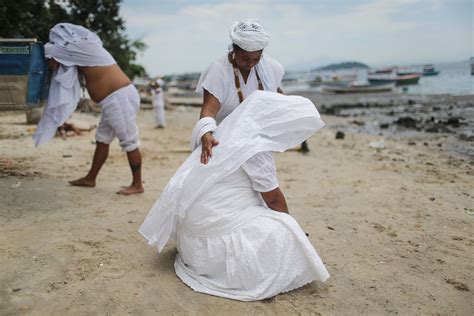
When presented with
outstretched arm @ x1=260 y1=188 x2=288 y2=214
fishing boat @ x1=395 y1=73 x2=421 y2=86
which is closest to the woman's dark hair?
outstretched arm @ x1=260 y1=188 x2=288 y2=214

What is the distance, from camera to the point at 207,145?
8.92 ft

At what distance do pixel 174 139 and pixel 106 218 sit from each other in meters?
5.98

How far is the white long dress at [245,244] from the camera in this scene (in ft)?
8.45

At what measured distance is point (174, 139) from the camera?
974 centimetres

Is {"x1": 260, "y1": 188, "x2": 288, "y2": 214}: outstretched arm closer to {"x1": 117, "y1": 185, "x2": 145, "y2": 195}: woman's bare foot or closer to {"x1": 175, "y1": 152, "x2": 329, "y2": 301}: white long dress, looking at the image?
{"x1": 175, "y1": 152, "x2": 329, "y2": 301}: white long dress

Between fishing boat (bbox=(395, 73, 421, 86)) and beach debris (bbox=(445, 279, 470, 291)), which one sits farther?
fishing boat (bbox=(395, 73, 421, 86))

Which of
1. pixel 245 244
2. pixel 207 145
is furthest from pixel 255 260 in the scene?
pixel 207 145

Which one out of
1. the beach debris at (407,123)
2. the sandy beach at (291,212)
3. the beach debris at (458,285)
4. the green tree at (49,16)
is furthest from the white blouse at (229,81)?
the beach debris at (407,123)

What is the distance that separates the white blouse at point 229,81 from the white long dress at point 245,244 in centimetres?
50

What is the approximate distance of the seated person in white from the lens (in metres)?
2.58

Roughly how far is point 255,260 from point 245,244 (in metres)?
→ 0.11

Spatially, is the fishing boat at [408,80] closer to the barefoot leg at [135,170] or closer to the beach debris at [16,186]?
the barefoot leg at [135,170]

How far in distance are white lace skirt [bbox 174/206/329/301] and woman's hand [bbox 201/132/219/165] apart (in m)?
0.41

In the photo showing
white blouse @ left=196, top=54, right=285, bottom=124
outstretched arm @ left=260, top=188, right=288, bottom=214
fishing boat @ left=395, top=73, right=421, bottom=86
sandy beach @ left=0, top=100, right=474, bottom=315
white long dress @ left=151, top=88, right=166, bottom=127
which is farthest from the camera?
fishing boat @ left=395, top=73, right=421, bottom=86
